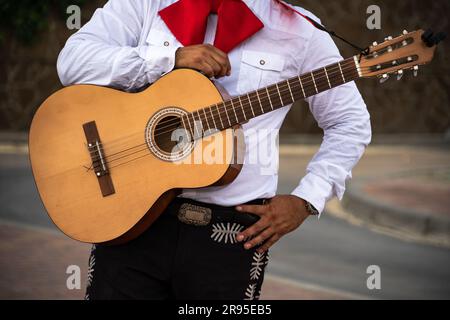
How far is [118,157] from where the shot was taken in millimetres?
3141

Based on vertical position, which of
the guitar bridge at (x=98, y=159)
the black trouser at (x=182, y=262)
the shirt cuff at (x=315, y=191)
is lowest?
the black trouser at (x=182, y=262)

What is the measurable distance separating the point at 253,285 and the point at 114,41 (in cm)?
103

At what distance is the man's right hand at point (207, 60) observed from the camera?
298 cm

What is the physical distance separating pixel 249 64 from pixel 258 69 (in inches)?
1.5

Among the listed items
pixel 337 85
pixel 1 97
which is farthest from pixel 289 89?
pixel 1 97

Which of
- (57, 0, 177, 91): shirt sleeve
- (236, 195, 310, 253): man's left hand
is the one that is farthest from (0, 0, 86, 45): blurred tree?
(236, 195, 310, 253): man's left hand

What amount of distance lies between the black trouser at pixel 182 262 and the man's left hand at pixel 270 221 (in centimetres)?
3

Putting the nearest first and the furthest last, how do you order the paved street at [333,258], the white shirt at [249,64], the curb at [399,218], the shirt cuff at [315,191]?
the white shirt at [249,64], the shirt cuff at [315,191], the paved street at [333,258], the curb at [399,218]

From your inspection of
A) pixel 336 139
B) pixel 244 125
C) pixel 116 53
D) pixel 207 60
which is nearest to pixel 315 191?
pixel 336 139

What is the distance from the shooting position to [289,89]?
3062 millimetres

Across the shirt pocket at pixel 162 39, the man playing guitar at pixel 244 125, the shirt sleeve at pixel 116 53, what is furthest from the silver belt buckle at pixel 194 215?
the shirt pocket at pixel 162 39

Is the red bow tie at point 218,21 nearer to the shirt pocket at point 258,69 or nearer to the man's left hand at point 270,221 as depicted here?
the shirt pocket at point 258,69

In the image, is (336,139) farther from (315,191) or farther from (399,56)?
(399,56)

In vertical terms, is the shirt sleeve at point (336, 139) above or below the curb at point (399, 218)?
below
